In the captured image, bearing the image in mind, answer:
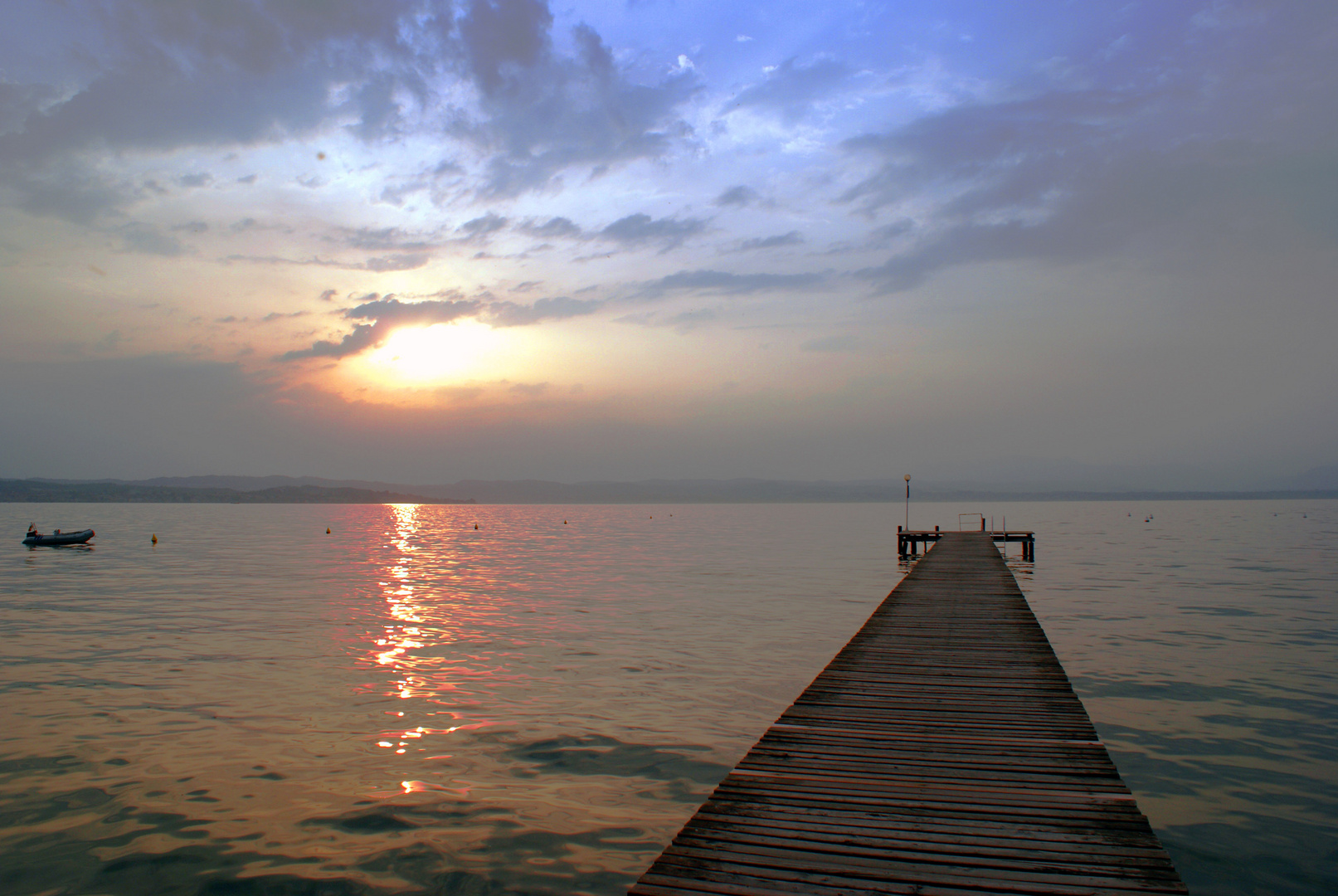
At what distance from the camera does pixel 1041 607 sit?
85.6 ft

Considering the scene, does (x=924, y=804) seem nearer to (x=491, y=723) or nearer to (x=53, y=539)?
(x=491, y=723)

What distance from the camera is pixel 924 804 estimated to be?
21.3 ft

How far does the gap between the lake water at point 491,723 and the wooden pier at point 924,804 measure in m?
1.60

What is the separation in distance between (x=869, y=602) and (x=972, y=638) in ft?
43.3

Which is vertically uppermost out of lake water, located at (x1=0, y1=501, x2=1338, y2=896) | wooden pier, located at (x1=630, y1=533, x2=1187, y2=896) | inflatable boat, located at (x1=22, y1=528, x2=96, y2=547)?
wooden pier, located at (x1=630, y1=533, x2=1187, y2=896)

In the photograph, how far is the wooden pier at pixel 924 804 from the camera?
5215 millimetres

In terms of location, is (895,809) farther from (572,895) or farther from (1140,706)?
(1140,706)

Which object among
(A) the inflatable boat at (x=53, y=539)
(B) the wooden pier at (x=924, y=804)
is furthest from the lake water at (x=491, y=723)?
(A) the inflatable boat at (x=53, y=539)

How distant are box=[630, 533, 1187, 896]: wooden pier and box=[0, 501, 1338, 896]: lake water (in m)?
1.60

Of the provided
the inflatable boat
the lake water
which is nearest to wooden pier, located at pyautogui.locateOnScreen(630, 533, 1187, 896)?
the lake water

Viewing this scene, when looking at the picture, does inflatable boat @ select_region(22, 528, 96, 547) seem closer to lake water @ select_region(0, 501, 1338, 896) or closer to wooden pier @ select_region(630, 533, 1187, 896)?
lake water @ select_region(0, 501, 1338, 896)

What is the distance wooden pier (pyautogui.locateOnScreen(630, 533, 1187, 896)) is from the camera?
521 cm

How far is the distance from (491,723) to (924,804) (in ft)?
25.7

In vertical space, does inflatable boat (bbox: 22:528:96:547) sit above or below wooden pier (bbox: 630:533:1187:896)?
below
